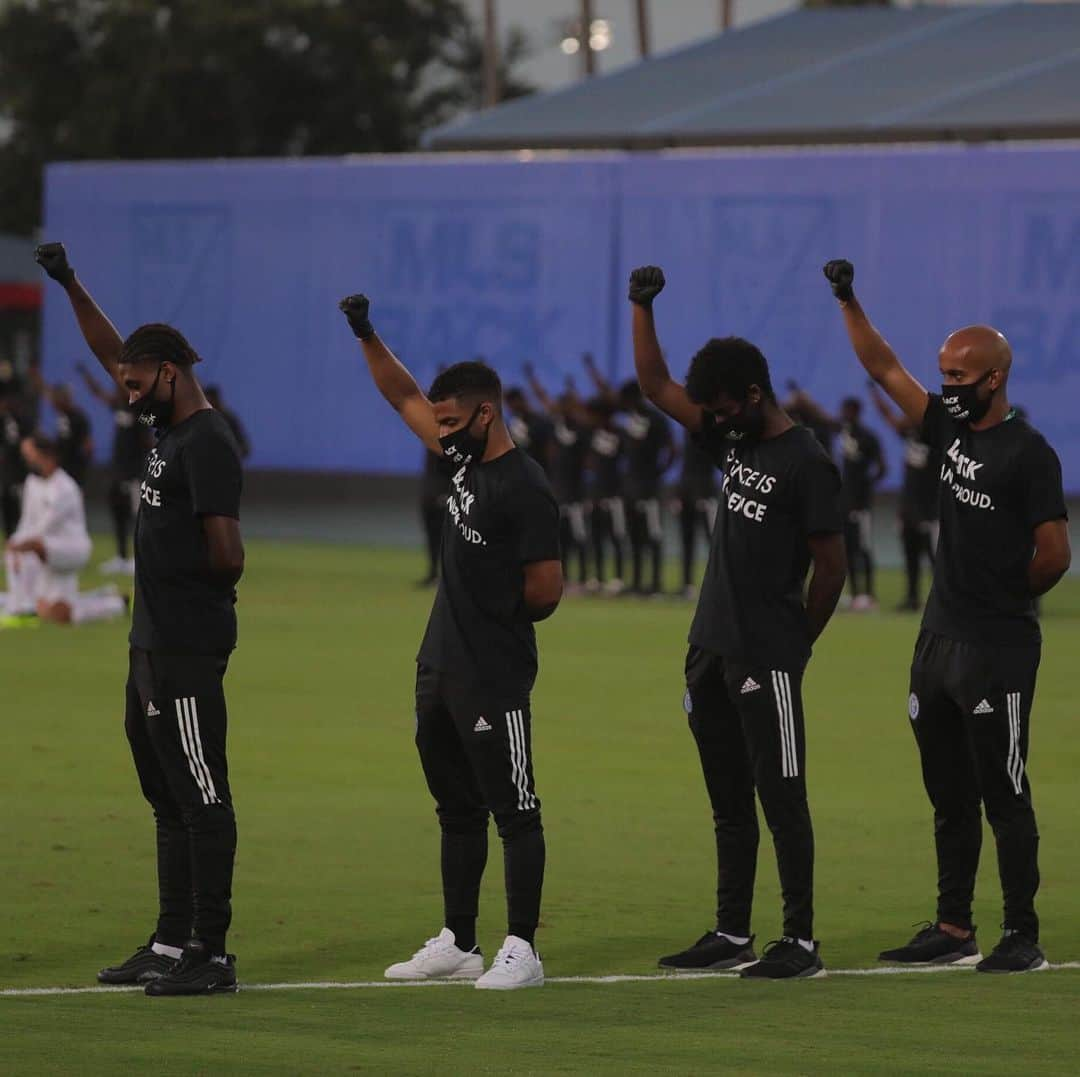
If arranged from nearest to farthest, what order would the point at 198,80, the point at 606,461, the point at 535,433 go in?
the point at 535,433 < the point at 606,461 < the point at 198,80

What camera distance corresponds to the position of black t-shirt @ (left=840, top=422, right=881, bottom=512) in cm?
2723

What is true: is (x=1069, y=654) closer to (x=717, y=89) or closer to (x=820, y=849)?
(x=820, y=849)

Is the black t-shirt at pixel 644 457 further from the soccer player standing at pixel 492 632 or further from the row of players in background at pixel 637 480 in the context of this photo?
the soccer player standing at pixel 492 632

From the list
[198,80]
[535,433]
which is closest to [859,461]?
[535,433]

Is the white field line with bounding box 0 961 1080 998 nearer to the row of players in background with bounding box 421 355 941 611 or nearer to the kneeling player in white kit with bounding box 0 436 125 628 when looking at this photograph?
the kneeling player in white kit with bounding box 0 436 125 628

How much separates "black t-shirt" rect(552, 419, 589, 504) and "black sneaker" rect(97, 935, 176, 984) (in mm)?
19764

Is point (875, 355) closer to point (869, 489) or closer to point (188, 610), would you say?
point (188, 610)

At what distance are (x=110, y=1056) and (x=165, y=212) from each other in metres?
36.0

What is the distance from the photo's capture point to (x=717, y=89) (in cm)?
4322

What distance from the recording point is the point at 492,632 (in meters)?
9.02

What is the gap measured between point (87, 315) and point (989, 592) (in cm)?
344

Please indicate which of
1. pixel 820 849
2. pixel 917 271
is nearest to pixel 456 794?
pixel 820 849

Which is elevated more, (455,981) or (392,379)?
(392,379)

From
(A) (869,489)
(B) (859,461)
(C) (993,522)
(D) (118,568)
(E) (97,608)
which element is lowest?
(E) (97,608)
